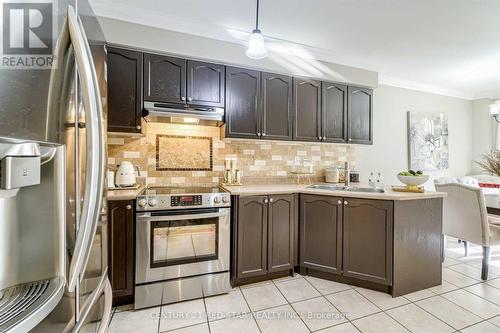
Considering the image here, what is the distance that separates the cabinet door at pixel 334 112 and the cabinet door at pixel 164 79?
5.48ft

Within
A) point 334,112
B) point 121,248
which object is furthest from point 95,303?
point 334,112

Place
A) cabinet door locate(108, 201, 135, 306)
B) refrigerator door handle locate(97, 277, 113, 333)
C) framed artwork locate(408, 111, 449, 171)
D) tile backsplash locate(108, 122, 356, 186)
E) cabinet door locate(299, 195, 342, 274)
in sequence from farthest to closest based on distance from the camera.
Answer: framed artwork locate(408, 111, 449, 171) < tile backsplash locate(108, 122, 356, 186) < cabinet door locate(299, 195, 342, 274) < cabinet door locate(108, 201, 135, 306) < refrigerator door handle locate(97, 277, 113, 333)

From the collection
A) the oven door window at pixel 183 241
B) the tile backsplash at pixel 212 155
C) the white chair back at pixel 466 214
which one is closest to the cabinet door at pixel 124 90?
the tile backsplash at pixel 212 155

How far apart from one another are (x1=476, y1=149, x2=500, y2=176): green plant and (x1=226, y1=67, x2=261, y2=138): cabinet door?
3891 mm

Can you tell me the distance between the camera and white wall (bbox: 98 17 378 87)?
214cm

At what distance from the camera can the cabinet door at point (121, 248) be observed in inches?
72.7

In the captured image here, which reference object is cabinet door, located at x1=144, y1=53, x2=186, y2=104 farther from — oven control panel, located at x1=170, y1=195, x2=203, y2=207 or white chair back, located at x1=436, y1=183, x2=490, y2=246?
white chair back, located at x1=436, y1=183, x2=490, y2=246

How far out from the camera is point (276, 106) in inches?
107

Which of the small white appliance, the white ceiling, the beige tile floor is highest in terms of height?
the white ceiling

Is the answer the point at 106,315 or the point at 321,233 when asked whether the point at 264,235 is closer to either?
the point at 321,233

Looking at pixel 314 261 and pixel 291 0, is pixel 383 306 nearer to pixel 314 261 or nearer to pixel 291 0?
pixel 314 261

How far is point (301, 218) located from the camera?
98.3 inches

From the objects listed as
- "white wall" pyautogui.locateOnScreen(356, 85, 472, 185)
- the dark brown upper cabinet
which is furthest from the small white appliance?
"white wall" pyautogui.locateOnScreen(356, 85, 472, 185)

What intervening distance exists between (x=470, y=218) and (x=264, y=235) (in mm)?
2161
